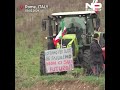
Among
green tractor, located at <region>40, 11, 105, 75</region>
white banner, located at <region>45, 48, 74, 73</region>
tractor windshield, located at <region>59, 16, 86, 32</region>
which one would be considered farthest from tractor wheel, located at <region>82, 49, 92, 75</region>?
tractor windshield, located at <region>59, 16, 86, 32</region>

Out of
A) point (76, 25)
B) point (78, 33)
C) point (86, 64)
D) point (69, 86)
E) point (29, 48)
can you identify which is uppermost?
point (76, 25)

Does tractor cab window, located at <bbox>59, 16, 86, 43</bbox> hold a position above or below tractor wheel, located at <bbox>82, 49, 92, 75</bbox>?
above

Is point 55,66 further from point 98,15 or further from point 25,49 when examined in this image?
point 98,15

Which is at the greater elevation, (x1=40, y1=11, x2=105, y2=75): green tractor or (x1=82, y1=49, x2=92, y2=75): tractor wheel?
(x1=40, y1=11, x2=105, y2=75): green tractor

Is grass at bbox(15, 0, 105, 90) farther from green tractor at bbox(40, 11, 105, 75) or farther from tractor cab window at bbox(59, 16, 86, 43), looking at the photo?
tractor cab window at bbox(59, 16, 86, 43)

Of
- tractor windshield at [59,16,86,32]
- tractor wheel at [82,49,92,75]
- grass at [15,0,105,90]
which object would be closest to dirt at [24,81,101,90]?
grass at [15,0,105,90]

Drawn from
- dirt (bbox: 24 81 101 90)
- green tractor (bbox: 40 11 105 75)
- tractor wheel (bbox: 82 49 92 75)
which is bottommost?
dirt (bbox: 24 81 101 90)

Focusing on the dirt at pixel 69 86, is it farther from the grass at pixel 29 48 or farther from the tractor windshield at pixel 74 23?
the tractor windshield at pixel 74 23

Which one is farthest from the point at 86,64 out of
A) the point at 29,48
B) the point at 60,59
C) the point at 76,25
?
the point at 29,48

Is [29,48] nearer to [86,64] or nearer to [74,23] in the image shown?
[74,23]

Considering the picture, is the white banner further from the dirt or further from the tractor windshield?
the tractor windshield

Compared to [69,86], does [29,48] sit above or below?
above

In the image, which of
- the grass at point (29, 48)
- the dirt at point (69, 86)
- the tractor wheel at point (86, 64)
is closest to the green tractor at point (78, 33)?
the tractor wheel at point (86, 64)
